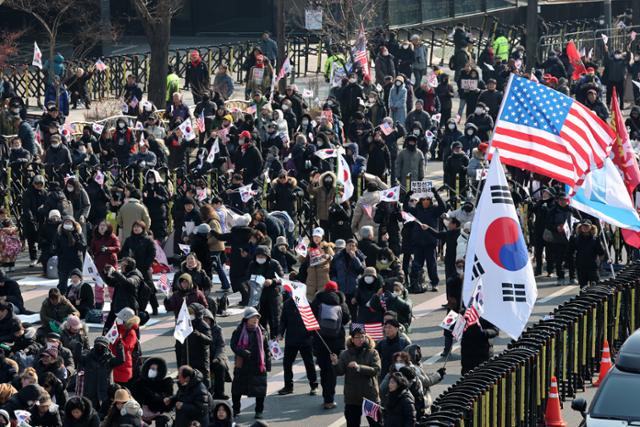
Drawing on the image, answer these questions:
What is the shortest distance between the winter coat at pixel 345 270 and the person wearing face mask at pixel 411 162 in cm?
707

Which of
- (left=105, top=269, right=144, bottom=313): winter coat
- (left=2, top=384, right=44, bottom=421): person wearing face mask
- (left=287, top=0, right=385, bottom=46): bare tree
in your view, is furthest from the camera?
(left=287, top=0, right=385, bottom=46): bare tree

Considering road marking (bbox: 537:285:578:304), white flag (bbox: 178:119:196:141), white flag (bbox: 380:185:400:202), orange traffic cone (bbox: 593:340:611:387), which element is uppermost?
white flag (bbox: 178:119:196:141)

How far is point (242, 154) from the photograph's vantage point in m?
31.0

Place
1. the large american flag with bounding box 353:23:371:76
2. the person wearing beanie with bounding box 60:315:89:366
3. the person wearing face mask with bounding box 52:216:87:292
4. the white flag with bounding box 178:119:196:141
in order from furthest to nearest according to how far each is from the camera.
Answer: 1. the large american flag with bounding box 353:23:371:76
2. the white flag with bounding box 178:119:196:141
3. the person wearing face mask with bounding box 52:216:87:292
4. the person wearing beanie with bounding box 60:315:89:366

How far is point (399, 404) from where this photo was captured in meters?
17.9

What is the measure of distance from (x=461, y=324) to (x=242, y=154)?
12.2 m

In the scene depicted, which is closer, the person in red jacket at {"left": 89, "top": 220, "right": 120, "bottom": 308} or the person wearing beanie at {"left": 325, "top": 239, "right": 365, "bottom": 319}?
the person wearing beanie at {"left": 325, "top": 239, "right": 365, "bottom": 319}

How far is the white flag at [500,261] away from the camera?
18.0 m

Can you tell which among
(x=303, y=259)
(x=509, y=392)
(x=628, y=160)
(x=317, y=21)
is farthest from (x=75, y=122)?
(x=509, y=392)

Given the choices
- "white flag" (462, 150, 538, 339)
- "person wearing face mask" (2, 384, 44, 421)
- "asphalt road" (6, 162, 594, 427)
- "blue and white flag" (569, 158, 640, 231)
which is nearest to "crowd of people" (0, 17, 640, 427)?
"person wearing face mask" (2, 384, 44, 421)

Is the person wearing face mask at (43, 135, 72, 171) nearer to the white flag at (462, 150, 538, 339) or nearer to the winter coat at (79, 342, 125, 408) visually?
the winter coat at (79, 342, 125, 408)

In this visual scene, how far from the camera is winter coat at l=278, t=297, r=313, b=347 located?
2139cm

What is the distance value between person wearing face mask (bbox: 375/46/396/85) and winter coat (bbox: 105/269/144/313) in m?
18.3

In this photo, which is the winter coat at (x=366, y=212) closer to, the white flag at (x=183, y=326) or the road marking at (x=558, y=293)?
the road marking at (x=558, y=293)
